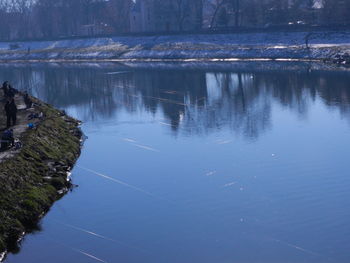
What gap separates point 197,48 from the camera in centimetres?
8119

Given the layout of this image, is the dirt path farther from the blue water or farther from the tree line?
the tree line

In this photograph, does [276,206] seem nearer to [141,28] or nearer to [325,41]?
[325,41]

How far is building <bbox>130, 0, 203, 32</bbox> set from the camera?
319 ft

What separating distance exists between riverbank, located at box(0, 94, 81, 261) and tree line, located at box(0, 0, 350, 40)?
55004mm

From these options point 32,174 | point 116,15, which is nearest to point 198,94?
point 32,174

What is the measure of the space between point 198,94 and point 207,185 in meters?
25.4

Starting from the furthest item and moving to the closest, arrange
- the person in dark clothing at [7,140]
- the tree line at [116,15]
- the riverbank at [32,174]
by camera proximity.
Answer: the tree line at [116,15]
the person in dark clothing at [7,140]
the riverbank at [32,174]

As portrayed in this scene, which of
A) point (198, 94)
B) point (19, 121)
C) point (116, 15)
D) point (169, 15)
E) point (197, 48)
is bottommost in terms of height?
point (198, 94)

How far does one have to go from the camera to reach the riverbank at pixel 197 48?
2808 inches

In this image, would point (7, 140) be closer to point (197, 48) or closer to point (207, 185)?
point (207, 185)

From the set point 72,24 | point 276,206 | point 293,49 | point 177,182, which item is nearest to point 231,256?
point 276,206

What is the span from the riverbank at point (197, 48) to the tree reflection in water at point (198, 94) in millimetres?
11474

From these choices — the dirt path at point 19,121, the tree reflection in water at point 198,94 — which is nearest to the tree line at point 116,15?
the tree reflection in water at point 198,94

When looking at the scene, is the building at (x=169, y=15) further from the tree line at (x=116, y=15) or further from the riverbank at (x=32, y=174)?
the riverbank at (x=32, y=174)
